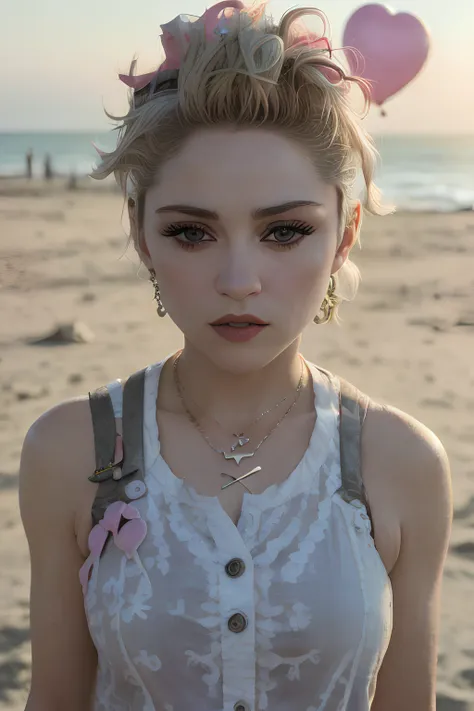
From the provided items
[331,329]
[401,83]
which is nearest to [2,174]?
[331,329]

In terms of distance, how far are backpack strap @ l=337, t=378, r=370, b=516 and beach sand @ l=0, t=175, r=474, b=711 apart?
628 mm

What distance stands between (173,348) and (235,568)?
6995 millimetres

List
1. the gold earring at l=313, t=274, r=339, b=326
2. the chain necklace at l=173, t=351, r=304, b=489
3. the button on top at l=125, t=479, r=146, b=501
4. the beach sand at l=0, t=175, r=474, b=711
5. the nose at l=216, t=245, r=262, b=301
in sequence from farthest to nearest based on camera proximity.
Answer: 1. the beach sand at l=0, t=175, r=474, b=711
2. the gold earring at l=313, t=274, r=339, b=326
3. the chain necklace at l=173, t=351, r=304, b=489
4. the button on top at l=125, t=479, r=146, b=501
5. the nose at l=216, t=245, r=262, b=301

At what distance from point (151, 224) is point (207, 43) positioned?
1.35ft

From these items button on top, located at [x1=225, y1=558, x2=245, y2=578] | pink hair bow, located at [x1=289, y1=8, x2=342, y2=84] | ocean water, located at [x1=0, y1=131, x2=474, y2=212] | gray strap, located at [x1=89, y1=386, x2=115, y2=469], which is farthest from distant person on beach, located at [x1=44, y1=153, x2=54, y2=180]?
button on top, located at [x1=225, y1=558, x2=245, y2=578]

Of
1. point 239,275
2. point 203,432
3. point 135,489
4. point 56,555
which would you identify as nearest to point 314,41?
point 239,275

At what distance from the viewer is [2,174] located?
137ft

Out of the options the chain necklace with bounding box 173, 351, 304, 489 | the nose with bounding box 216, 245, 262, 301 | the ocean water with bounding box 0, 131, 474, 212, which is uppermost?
the nose with bounding box 216, 245, 262, 301

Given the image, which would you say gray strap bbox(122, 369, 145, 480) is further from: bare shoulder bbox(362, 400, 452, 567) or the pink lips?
bare shoulder bbox(362, 400, 452, 567)

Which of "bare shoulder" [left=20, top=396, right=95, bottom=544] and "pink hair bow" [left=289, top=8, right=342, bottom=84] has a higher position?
"pink hair bow" [left=289, top=8, right=342, bottom=84]

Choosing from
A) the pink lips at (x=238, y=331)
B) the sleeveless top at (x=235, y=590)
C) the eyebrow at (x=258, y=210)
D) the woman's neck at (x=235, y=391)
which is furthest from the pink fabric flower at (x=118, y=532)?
the eyebrow at (x=258, y=210)

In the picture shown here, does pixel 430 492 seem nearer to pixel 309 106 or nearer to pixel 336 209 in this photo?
pixel 336 209

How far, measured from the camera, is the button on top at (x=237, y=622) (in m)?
2.06

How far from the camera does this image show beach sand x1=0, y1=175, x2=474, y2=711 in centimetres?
451
